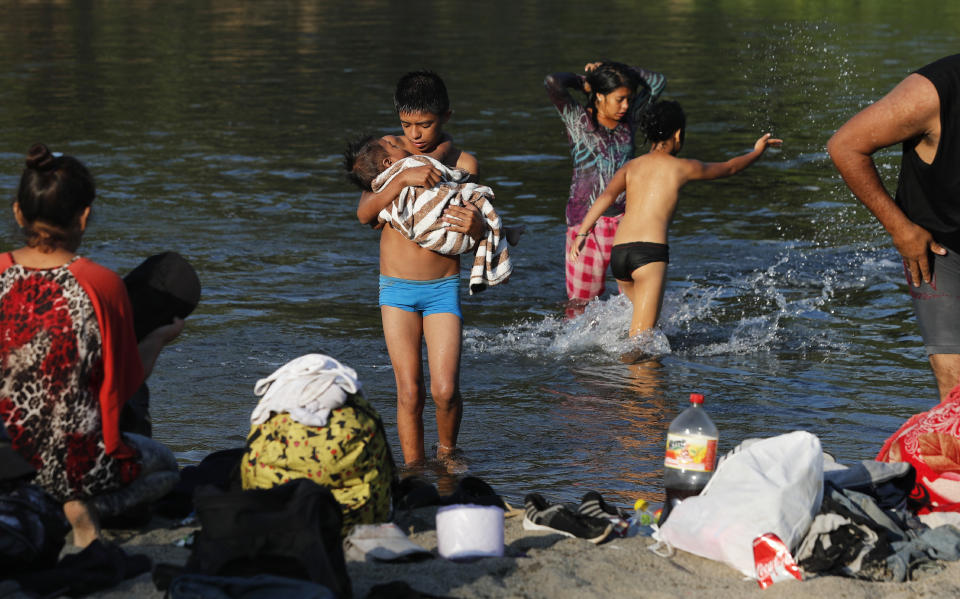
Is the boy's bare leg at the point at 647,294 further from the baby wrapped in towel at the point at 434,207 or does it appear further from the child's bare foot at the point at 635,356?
the baby wrapped in towel at the point at 434,207

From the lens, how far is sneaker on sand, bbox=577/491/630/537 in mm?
5312

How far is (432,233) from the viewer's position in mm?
6191

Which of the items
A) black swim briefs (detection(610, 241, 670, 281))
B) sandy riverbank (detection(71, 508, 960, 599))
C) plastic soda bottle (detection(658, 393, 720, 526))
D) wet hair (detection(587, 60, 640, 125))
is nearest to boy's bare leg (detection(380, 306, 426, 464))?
sandy riverbank (detection(71, 508, 960, 599))

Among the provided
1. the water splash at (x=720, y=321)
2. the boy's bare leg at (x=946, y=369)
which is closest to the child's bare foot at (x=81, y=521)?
the boy's bare leg at (x=946, y=369)

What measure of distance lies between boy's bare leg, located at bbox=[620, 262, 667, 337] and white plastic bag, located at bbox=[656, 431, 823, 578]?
13.1 feet

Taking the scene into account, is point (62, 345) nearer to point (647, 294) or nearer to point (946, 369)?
point (946, 369)

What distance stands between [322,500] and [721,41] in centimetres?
2956

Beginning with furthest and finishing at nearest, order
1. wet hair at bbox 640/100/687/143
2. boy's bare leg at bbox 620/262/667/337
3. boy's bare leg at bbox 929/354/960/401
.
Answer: boy's bare leg at bbox 620/262/667/337
wet hair at bbox 640/100/687/143
boy's bare leg at bbox 929/354/960/401

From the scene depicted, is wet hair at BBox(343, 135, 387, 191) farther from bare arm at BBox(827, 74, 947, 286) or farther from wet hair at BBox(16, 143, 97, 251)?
bare arm at BBox(827, 74, 947, 286)

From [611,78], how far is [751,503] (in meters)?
5.13

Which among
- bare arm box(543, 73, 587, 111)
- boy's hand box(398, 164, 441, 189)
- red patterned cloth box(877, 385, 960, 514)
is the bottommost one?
red patterned cloth box(877, 385, 960, 514)

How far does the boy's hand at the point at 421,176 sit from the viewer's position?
6055 mm

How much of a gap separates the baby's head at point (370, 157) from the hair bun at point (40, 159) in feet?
6.41

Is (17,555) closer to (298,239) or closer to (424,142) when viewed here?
(424,142)
